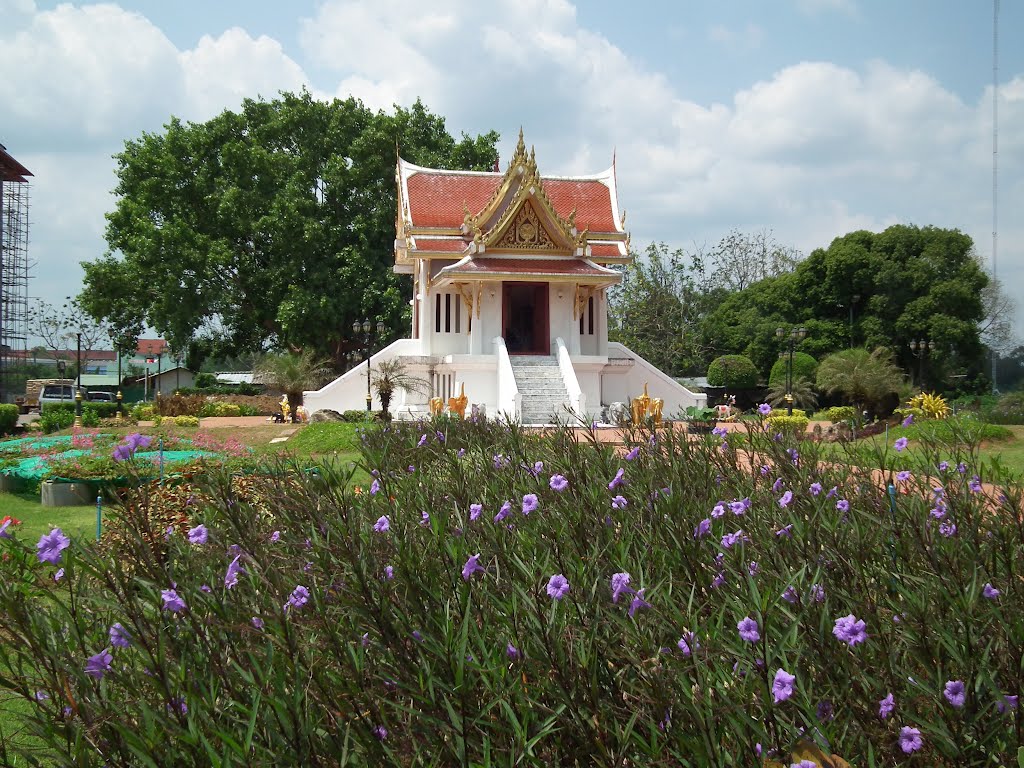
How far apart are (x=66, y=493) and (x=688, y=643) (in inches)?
359

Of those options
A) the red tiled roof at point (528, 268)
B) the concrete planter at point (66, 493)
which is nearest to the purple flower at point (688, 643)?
the concrete planter at point (66, 493)

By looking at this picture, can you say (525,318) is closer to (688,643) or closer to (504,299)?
(504,299)

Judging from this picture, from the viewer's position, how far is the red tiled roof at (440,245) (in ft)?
76.0

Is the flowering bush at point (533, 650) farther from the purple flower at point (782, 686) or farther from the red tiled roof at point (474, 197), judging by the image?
the red tiled roof at point (474, 197)

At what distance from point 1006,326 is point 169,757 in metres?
47.5

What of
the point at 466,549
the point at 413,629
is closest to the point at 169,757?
the point at 413,629

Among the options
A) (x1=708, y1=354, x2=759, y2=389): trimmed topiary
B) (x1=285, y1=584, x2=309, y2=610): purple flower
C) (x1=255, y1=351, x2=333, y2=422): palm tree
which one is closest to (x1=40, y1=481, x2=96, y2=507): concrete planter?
(x1=285, y1=584, x2=309, y2=610): purple flower

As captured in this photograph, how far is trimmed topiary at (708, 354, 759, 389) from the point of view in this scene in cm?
3083

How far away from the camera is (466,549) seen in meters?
2.90

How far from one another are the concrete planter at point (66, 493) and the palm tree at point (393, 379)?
10.3m

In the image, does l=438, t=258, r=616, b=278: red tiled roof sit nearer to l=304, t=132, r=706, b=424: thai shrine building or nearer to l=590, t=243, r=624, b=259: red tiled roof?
l=304, t=132, r=706, b=424: thai shrine building

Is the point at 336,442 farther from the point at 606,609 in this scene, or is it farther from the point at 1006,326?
the point at 1006,326

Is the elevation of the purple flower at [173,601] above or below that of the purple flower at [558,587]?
below

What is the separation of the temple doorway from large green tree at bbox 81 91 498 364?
14.8ft
